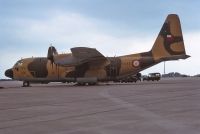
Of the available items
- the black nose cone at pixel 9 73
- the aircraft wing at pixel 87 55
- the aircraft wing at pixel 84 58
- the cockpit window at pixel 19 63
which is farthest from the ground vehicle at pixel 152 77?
the black nose cone at pixel 9 73

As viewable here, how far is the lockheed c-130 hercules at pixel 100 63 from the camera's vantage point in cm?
4403

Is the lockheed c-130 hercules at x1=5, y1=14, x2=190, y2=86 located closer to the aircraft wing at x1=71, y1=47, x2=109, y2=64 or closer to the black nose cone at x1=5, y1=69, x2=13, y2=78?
the aircraft wing at x1=71, y1=47, x2=109, y2=64

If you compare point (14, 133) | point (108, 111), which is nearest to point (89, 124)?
point (14, 133)

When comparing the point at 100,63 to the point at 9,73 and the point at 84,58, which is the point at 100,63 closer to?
the point at 84,58

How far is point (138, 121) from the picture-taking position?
11195 millimetres

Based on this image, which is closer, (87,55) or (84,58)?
(87,55)

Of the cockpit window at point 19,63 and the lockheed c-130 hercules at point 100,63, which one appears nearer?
the lockheed c-130 hercules at point 100,63

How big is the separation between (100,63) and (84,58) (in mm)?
2031

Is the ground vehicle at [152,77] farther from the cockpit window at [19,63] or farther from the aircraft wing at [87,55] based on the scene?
the cockpit window at [19,63]

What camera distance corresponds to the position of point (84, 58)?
4341 cm

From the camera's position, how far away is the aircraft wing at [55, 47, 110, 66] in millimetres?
42656

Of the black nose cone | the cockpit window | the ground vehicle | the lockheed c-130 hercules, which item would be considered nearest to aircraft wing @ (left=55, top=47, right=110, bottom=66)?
the lockheed c-130 hercules

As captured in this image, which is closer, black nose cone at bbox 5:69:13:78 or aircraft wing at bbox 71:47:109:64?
aircraft wing at bbox 71:47:109:64

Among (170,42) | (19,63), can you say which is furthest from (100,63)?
(19,63)
